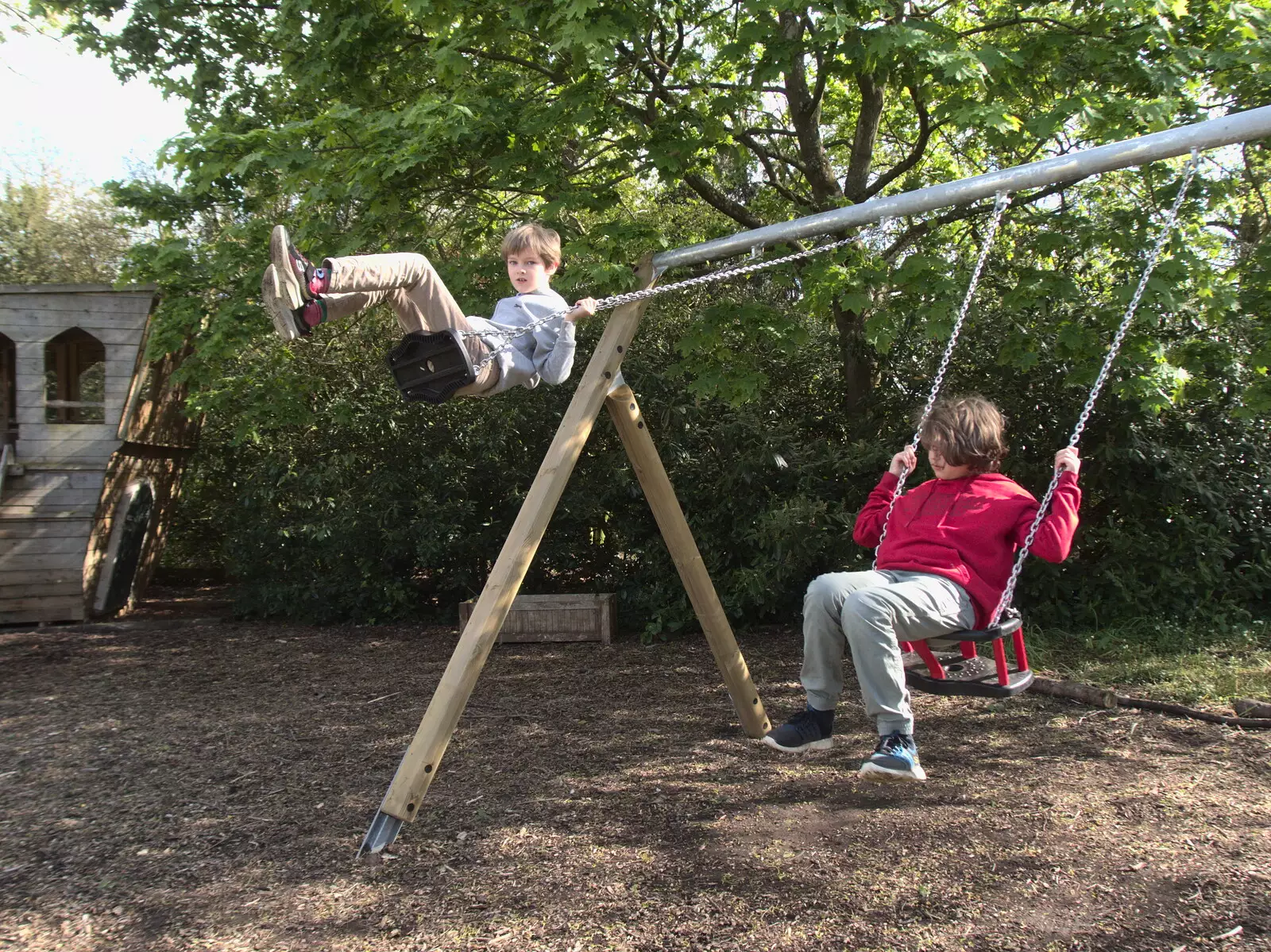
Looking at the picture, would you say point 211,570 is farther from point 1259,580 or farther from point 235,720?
point 1259,580

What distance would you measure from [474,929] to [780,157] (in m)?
5.39

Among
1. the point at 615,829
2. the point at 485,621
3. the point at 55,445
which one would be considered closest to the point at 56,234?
the point at 55,445

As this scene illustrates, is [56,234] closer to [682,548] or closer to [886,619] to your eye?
[682,548]

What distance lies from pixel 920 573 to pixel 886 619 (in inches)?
12.8

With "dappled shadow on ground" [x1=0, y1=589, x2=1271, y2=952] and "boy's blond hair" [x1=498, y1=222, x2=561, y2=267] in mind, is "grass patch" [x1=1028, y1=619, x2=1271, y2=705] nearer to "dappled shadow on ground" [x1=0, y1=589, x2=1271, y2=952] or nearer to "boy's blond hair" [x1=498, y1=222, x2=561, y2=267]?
"dappled shadow on ground" [x1=0, y1=589, x2=1271, y2=952]

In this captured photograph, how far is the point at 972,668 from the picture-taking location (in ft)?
12.6

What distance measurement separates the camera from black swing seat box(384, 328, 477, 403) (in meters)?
3.60

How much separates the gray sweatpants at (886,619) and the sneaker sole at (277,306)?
1.89 m

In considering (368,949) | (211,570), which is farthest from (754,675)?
(211,570)

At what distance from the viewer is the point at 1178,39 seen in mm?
5301

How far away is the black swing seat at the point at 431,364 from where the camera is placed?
11.8ft

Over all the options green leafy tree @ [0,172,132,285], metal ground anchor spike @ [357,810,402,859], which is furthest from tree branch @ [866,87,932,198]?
green leafy tree @ [0,172,132,285]

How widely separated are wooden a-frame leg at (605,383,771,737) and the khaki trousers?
0.70 meters

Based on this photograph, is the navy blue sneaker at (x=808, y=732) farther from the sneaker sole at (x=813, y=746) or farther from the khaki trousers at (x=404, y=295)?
the khaki trousers at (x=404, y=295)
